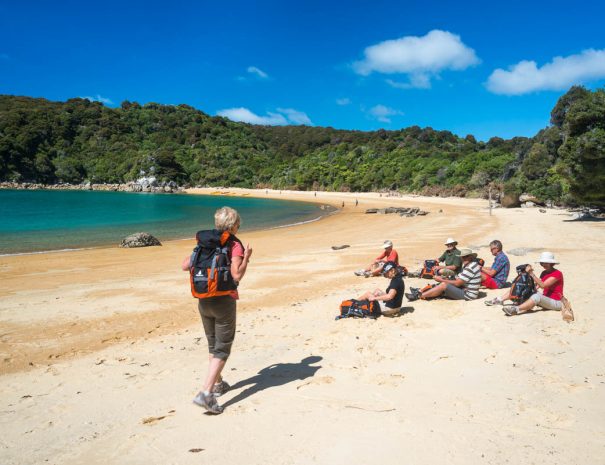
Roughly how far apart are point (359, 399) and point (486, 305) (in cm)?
410

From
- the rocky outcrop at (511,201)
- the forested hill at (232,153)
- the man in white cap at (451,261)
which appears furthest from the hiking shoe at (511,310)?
the forested hill at (232,153)

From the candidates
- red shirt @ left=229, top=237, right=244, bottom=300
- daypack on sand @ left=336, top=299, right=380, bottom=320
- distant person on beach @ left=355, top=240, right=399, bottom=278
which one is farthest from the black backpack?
red shirt @ left=229, top=237, right=244, bottom=300

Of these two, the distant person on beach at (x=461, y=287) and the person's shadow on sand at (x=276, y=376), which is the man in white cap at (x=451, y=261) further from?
the person's shadow on sand at (x=276, y=376)

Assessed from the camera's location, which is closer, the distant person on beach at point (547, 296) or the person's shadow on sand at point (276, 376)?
the person's shadow on sand at point (276, 376)

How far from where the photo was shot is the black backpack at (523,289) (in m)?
6.25

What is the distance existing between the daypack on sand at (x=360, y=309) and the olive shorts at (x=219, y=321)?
3.22m

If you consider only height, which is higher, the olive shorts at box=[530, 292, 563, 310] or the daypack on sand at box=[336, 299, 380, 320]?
the olive shorts at box=[530, 292, 563, 310]

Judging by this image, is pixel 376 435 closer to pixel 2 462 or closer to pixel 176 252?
pixel 2 462

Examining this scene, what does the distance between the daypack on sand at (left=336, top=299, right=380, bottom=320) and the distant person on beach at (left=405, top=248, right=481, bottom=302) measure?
3.84 ft

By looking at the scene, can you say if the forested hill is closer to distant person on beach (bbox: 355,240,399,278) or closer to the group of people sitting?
distant person on beach (bbox: 355,240,399,278)

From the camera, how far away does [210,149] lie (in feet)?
397

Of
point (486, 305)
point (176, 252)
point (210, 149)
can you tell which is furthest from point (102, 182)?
point (486, 305)

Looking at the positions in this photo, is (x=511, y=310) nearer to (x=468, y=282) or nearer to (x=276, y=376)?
(x=468, y=282)

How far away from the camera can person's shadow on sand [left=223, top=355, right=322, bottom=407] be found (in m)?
4.05
